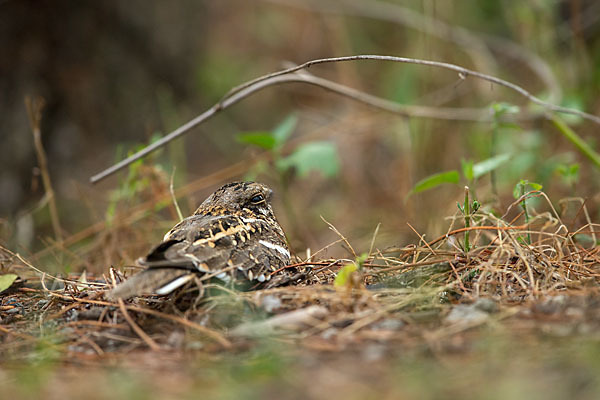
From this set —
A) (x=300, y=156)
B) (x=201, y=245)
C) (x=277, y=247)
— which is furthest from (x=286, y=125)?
(x=201, y=245)

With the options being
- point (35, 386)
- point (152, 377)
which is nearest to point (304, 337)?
point (152, 377)

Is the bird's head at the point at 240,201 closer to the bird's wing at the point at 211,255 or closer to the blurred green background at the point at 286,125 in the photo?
the bird's wing at the point at 211,255

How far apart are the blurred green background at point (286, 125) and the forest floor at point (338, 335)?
1.44 metres

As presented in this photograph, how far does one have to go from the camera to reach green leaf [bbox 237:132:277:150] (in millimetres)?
4836

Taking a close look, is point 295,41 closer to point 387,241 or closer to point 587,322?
point 387,241

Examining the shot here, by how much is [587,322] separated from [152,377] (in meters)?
1.68

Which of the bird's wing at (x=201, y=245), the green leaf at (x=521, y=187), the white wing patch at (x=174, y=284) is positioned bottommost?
the white wing patch at (x=174, y=284)

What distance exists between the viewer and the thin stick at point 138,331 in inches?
107

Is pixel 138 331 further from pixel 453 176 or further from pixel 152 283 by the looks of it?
pixel 453 176

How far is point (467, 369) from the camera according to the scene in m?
2.12

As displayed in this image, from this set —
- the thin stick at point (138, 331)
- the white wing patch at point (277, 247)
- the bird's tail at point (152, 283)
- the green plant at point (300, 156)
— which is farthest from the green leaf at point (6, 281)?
the green plant at point (300, 156)

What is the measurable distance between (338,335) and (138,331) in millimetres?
956

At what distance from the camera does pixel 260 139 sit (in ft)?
16.2

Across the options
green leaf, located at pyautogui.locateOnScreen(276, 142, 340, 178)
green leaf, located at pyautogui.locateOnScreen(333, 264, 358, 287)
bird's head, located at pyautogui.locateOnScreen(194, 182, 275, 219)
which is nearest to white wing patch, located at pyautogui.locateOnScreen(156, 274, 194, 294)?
green leaf, located at pyautogui.locateOnScreen(333, 264, 358, 287)
